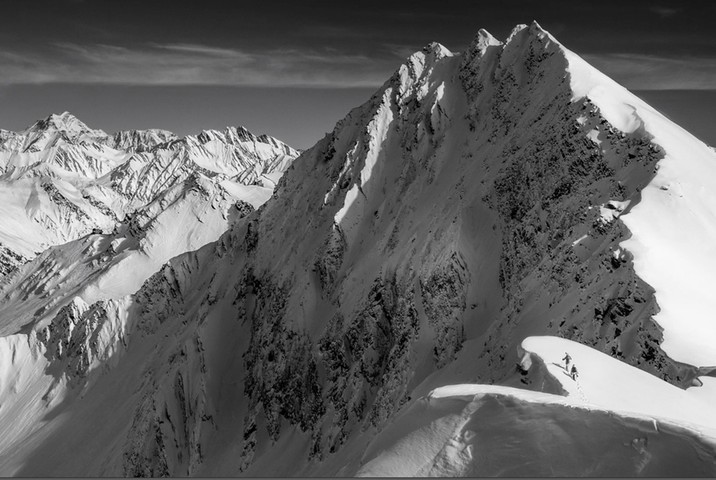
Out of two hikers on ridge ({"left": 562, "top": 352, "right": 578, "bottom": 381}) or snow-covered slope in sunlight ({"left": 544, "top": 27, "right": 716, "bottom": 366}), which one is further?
snow-covered slope in sunlight ({"left": 544, "top": 27, "right": 716, "bottom": 366})

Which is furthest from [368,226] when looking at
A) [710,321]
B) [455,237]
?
[710,321]

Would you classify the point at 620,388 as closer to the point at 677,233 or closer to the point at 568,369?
the point at 568,369

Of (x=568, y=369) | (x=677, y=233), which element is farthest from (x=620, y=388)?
(x=677, y=233)

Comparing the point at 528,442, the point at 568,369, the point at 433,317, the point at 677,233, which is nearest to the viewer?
the point at 528,442

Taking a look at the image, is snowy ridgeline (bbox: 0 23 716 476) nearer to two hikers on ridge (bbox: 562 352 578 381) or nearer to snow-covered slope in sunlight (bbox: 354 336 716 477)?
snow-covered slope in sunlight (bbox: 354 336 716 477)

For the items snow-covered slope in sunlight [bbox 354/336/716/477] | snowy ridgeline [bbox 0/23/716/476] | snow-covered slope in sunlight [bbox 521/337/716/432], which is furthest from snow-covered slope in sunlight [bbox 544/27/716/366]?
snow-covered slope in sunlight [bbox 354/336/716/477]

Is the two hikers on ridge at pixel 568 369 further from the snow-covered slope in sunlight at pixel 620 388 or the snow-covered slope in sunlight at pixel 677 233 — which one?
the snow-covered slope in sunlight at pixel 677 233

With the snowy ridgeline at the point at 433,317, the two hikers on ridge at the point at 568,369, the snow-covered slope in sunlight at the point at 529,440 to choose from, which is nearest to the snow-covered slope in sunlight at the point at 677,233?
the snowy ridgeline at the point at 433,317

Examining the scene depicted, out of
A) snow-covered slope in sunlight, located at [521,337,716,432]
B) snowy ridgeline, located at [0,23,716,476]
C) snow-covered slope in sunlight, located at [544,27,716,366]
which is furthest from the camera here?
snow-covered slope in sunlight, located at [544,27,716,366]
